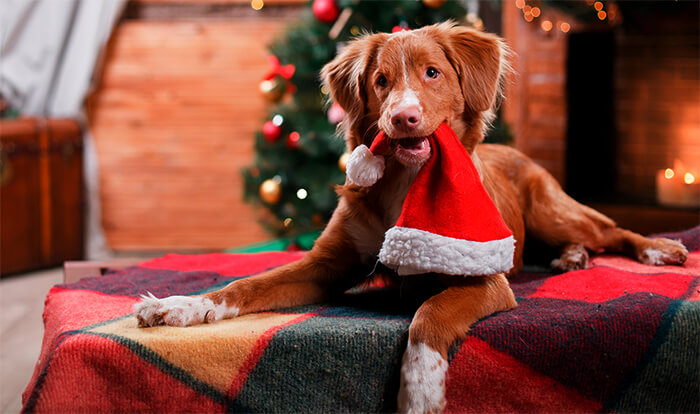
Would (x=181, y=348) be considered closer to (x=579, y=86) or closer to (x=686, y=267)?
(x=686, y=267)

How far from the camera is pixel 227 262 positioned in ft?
7.62

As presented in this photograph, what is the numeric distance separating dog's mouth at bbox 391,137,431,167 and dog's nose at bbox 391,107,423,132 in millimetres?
84

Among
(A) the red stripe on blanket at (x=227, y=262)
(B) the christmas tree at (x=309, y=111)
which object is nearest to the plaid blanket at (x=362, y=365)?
(A) the red stripe on blanket at (x=227, y=262)

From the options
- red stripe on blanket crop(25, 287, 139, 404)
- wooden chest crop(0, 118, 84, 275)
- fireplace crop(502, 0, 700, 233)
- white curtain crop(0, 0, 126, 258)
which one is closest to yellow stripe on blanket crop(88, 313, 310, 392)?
red stripe on blanket crop(25, 287, 139, 404)

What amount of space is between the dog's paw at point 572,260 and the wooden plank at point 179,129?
9.30 feet

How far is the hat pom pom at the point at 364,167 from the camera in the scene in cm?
154

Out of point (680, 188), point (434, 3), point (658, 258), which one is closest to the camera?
point (658, 258)

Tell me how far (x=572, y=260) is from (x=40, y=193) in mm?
3354

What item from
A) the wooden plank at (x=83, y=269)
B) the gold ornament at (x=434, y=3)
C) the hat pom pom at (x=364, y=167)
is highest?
the gold ornament at (x=434, y=3)

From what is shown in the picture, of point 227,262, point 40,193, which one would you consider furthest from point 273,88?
point 227,262

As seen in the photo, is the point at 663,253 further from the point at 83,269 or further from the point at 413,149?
the point at 83,269

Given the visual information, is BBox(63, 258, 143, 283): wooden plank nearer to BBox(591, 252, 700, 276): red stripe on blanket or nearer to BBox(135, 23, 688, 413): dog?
BBox(135, 23, 688, 413): dog

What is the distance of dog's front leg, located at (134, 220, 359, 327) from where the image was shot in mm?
1475

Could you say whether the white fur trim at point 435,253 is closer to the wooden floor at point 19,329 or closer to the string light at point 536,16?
the wooden floor at point 19,329
